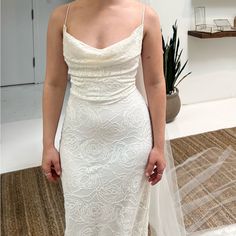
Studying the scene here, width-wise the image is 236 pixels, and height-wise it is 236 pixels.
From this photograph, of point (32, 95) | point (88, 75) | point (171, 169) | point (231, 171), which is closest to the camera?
point (88, 75)

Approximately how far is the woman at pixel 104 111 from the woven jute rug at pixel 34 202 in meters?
0.79

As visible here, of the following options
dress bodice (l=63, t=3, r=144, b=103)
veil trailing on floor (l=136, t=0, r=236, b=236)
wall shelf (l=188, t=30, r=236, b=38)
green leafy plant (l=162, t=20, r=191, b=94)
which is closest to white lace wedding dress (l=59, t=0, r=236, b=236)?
dress bodice (l=63, t=3, r=144, b=103)

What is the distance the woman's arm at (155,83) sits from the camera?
95 cm

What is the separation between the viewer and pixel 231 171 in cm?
217

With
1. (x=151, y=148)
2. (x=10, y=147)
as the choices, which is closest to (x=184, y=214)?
(x=151, y=148)

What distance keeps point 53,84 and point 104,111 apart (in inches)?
7.2

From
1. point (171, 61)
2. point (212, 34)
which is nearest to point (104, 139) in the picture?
point (171, 61)

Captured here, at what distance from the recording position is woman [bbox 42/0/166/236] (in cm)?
92

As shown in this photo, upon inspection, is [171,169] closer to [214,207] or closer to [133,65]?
[214,207]

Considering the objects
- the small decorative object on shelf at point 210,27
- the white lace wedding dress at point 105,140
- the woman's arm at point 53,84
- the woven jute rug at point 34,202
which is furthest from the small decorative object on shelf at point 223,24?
the woman's arm at point 53,84

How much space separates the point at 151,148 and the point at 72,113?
24cm

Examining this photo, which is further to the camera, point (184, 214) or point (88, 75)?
point (184, 214)

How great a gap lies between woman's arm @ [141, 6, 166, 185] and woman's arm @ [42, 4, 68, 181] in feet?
0.76

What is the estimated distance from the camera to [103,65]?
0.90 meters
